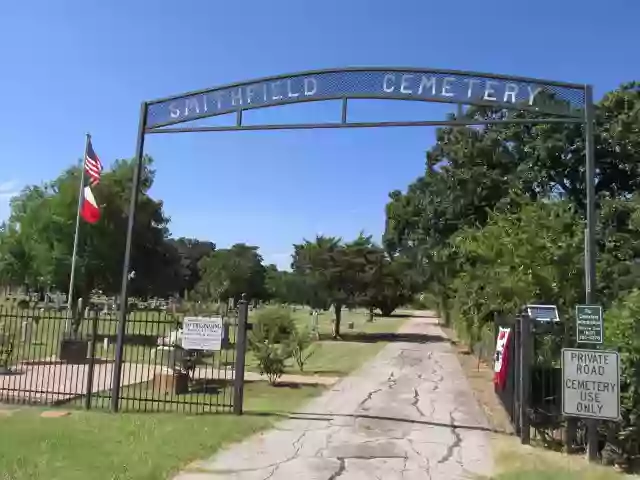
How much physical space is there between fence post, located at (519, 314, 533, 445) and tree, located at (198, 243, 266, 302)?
6346 centimetres

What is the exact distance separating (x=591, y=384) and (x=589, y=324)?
2.63 feet

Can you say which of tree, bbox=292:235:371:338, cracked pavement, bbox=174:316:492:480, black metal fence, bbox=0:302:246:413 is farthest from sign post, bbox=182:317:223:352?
tree, bbox=292:235:371:338

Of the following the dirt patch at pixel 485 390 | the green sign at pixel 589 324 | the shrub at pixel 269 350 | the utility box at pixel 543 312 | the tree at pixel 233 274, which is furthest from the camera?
Result: the tree at pixel 233 274

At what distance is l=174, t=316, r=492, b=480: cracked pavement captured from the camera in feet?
25.4

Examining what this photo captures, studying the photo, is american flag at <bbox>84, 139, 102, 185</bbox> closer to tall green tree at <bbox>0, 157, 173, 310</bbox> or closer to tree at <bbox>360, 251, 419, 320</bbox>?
tall green tree at <bbox>0, 157, 173, 310</bbox>

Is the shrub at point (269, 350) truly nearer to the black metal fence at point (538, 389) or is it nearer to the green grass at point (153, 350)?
the green grass at point (153, 350)

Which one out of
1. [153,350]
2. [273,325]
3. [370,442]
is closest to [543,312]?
[370,442]

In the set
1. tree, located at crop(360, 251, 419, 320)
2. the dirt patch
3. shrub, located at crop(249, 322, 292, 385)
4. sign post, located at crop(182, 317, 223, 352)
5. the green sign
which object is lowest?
the dirt patch

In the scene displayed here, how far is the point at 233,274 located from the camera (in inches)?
3243

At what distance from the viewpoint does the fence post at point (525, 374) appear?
9.62 metres

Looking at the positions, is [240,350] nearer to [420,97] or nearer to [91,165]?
[420,97]

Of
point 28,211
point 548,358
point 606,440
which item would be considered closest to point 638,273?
point 548,358

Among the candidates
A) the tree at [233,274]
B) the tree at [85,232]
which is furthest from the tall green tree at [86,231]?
the tree at [233,274]

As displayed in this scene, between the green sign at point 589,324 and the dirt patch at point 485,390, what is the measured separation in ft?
8.18
